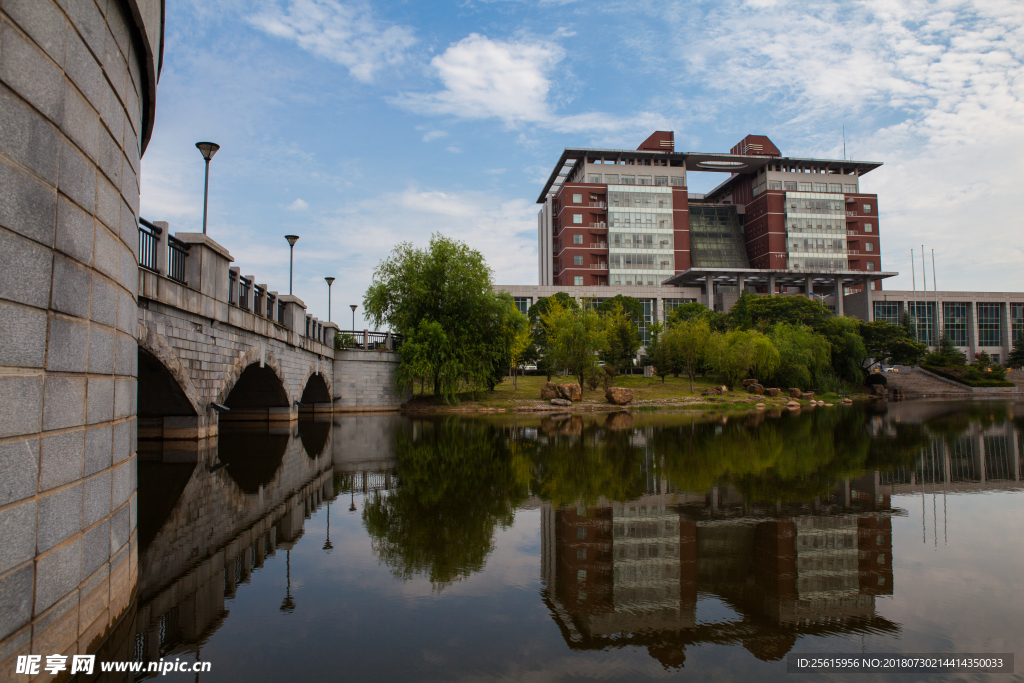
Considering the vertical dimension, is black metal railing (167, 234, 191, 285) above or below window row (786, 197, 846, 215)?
below

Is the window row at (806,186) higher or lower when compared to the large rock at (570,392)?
higher

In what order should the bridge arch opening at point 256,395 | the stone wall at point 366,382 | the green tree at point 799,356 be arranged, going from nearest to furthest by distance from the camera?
the bridge arch opening at point 256,395 < the stone wall at point 366,382 < the green tree at point 799,356

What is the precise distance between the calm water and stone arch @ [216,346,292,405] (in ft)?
16.6

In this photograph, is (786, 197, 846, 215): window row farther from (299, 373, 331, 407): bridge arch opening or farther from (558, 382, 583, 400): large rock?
(299, 373, 331, 407): bridge arch opening

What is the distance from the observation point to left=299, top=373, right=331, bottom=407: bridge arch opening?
108 ft

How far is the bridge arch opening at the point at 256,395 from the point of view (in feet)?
73.9

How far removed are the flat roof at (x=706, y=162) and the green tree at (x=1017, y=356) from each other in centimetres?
3235

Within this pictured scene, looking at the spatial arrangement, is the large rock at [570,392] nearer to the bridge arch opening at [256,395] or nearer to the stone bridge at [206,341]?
the stone bridge at [206,341]

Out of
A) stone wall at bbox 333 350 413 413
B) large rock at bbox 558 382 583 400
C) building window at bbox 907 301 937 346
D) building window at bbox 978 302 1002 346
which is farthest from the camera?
building window at bbox 978 302 1002 346

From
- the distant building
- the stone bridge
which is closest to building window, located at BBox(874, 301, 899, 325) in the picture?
the distant building

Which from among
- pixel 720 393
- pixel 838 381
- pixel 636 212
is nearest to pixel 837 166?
pixel 636 212

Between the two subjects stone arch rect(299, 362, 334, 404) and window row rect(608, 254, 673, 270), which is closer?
stone arch rect(299, 362, 334, 404)

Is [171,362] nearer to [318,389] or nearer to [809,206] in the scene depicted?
[318,389]

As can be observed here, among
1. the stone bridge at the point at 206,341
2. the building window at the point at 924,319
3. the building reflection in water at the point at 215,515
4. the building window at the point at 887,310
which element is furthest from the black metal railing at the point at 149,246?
the building window at the point at 924,319
